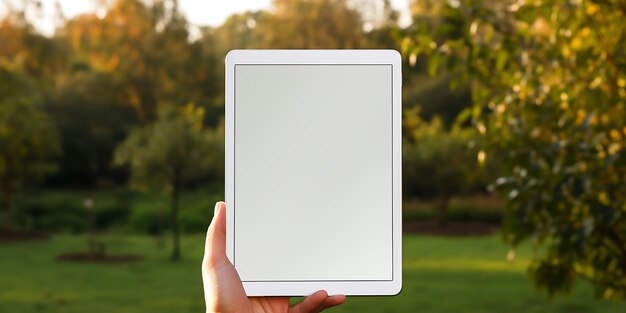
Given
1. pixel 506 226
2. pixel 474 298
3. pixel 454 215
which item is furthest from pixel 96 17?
pixel 506 226

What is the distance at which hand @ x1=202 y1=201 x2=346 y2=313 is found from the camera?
196 cm

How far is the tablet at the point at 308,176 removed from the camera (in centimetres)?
206

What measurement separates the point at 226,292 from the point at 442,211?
914 inches

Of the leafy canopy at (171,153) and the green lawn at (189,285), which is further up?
the leafy canopy at (171,153)

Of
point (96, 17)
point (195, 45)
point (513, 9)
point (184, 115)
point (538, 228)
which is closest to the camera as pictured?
point (513, 9)

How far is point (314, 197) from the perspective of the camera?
2.07 meters

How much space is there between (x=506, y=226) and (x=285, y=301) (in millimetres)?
2942

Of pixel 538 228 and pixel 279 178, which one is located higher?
pixel 279 178

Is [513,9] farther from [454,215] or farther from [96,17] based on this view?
[96,17]

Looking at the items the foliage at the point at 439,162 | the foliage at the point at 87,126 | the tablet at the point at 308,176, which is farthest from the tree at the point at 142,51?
the tablet at the point at 308,176

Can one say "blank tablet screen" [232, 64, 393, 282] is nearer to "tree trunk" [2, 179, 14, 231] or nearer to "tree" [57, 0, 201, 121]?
"tree trunk" [2, 179, 14, 231]

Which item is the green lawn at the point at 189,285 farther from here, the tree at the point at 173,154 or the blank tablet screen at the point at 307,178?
the blank tablet screen at the point at 307,178

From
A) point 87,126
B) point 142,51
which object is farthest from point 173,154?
point 142,51

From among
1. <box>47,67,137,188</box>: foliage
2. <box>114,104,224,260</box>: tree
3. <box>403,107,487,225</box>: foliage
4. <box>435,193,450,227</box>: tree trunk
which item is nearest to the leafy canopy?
<box>114,104,224,260</box>: tree
